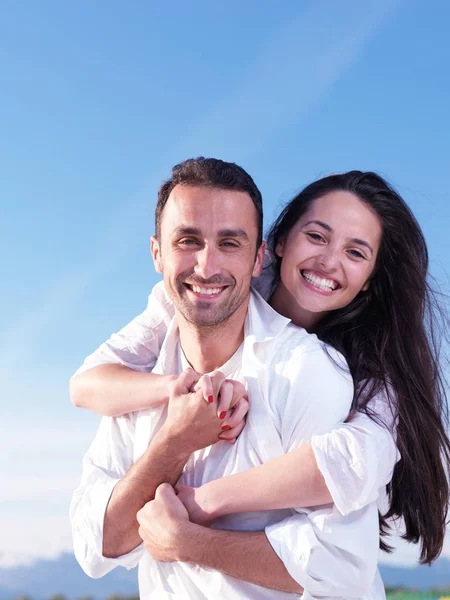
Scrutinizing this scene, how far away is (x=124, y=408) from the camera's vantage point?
3.66m

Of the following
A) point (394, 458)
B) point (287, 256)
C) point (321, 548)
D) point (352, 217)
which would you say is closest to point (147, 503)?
point (321, 548)

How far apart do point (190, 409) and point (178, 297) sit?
2.03 ft

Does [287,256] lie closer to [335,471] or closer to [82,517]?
[335,471]

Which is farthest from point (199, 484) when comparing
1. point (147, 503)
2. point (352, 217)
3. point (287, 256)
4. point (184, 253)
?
point (352, 217)

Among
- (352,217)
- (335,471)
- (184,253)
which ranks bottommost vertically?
(335,471)

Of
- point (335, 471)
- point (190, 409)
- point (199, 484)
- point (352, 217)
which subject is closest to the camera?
point (335, 471)

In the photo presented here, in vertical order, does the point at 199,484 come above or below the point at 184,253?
below

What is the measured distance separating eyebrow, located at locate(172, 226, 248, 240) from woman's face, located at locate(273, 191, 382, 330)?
0.59 meters

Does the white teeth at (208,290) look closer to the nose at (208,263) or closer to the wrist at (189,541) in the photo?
the nose at (208,263)

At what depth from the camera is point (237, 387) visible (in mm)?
3273

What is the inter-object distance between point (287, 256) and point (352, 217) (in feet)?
1.33

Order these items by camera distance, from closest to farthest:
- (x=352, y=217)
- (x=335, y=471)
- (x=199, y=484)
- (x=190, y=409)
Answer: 1. (x=335, y=471)
2. (x=190, y=409)
3. (x=199, y=484)
4. (x=352, y=217)

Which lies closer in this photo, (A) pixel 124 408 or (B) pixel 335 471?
(B) pixel 335 471

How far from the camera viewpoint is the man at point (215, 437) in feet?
10.1
